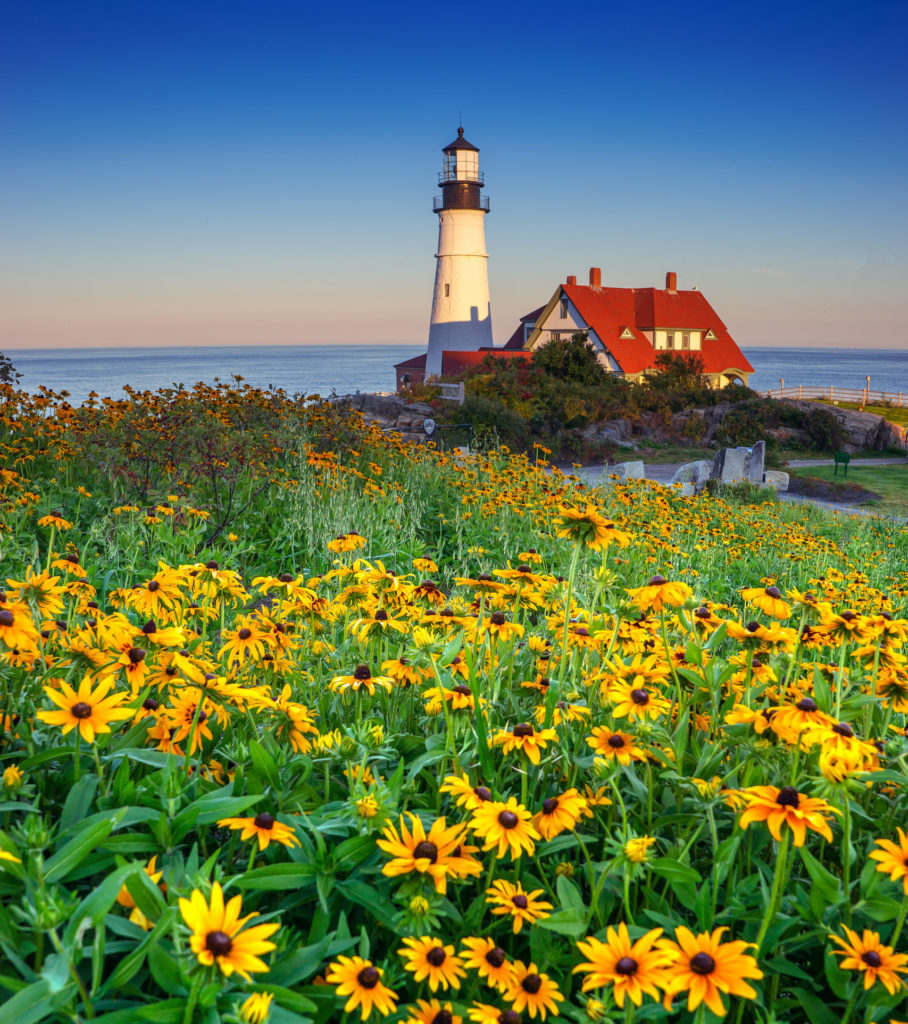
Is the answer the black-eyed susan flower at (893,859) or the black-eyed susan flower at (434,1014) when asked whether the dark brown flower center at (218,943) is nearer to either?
the black-eyed susan flower at (434,1014)

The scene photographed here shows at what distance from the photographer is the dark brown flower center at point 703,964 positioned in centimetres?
108

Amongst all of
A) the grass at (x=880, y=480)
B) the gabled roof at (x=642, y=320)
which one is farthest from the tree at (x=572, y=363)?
the grass at (x=880, y=480)

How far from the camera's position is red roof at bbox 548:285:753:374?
30500 mm

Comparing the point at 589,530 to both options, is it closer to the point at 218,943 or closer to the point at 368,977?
the point at 368,977

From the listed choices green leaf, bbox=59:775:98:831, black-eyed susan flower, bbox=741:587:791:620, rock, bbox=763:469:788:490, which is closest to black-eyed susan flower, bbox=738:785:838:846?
black-eyed susan flower, bbox=741:587:791:620

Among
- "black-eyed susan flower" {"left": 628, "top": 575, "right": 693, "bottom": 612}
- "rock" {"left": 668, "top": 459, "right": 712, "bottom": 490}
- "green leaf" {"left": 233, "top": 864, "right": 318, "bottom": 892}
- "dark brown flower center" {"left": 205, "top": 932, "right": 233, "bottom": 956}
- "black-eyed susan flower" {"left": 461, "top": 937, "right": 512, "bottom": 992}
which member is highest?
"black-eyed susan flower" {"left": 628, "top": 575, "right": 693, "bottom": 612}

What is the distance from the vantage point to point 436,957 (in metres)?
1.19

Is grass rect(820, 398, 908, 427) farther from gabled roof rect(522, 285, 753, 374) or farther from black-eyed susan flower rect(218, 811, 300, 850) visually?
black-eyed susan flower rect(218, 811, 300, 850)

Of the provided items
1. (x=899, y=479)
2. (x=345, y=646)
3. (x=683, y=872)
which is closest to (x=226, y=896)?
(x=683, y=872)

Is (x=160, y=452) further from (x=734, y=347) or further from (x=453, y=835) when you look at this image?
(x=734, y=347)

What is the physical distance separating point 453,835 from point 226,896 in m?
0.44

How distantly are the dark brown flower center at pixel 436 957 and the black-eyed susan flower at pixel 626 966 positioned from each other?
0.21 m

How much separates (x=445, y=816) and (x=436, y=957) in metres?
0.47

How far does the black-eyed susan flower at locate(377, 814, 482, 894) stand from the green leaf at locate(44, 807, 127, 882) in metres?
0.44
